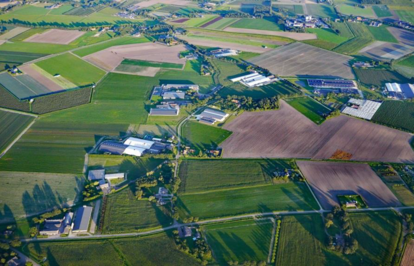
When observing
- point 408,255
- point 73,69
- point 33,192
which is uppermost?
point 73,69

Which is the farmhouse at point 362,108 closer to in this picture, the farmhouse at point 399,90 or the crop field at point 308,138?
the crop field at point 308,138

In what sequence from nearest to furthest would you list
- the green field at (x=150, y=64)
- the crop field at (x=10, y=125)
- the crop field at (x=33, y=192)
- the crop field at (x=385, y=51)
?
the crop field at (x=33, y=192)
the crop field at (x=10, y=125)
the green field at (x=150, y=64)
the crop field at (x=385, y=51)

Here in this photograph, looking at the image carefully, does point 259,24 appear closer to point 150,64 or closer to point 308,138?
point 150,64

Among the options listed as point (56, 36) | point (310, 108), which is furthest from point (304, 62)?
point (56, 36)

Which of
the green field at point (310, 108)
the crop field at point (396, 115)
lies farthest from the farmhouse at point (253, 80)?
the crop field at point (396, 115)

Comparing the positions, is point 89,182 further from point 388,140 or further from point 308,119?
point 388,140

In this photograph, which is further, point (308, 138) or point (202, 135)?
point (202, 135)

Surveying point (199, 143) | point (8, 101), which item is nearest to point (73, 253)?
point (199, 143)
